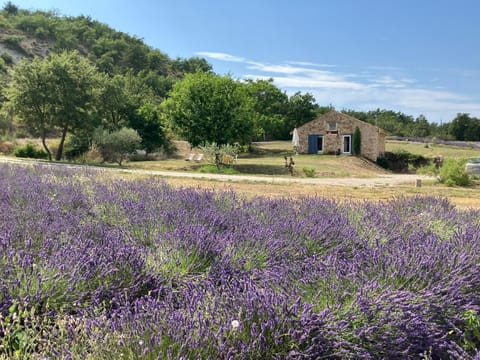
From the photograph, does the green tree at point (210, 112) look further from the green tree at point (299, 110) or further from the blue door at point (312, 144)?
the green tree at point (299, 110)

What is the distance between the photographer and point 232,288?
2.28m

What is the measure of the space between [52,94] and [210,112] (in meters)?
10.4

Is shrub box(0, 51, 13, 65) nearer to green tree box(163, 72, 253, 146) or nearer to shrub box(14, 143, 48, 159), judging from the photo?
shrub box(14, 143, 48, 159)

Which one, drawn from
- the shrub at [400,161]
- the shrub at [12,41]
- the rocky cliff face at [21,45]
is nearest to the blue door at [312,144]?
the shrub at [400,161]

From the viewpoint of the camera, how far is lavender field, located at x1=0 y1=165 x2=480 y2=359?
1.83 metres

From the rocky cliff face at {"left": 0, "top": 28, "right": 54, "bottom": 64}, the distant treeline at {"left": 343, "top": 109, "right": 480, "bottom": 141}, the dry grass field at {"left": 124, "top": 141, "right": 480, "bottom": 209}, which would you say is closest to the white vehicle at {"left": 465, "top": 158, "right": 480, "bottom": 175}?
the dry grass field at {"left": 124, "top": 141, "right": 480, "bottom": 209}

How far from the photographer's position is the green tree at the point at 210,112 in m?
32.3

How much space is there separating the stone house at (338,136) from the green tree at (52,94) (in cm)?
2304

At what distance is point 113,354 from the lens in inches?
65.3

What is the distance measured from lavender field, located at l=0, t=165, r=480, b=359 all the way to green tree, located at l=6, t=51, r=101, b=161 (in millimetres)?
26727

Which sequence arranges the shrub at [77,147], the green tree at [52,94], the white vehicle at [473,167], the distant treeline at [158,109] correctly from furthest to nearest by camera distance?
the shrub at [77,147], the distant treeline at [158,109], the green tree at [52,94], the white vehicle at [473,167]

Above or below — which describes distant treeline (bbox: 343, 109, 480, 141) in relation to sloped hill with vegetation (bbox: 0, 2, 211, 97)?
below

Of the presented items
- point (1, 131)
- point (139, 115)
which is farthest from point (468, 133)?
point (1, 131)

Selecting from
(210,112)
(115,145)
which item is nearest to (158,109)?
(210,112)
